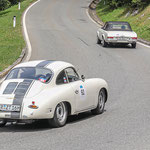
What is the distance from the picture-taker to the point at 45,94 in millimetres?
8883

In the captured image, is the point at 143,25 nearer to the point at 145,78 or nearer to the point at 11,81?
the point at 145,78

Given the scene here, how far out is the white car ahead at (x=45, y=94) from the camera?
8.63 metres

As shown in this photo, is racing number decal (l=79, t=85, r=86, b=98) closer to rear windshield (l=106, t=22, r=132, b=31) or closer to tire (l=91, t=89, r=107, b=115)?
tire (l=91, t=89, r=107, b=115)

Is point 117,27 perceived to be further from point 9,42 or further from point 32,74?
point 32,74

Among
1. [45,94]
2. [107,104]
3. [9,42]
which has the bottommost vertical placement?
[9,42]

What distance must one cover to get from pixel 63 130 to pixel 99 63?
1191cm

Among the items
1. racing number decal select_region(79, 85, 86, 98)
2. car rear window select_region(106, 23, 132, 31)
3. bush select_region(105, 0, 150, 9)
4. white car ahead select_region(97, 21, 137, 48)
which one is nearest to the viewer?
racing number decal select_region(79, 85, 86, 98)

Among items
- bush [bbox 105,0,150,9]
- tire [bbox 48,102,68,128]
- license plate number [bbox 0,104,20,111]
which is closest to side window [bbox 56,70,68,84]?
tire [bbox 48,102,68,128]

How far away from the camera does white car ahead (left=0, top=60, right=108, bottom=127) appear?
8.63 meters

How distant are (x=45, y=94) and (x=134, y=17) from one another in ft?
98.6

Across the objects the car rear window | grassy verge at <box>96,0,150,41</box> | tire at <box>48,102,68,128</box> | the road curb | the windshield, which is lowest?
the road curb

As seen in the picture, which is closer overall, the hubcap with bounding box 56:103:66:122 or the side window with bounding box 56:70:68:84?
the hubcap with bounding box 56:103:66:122

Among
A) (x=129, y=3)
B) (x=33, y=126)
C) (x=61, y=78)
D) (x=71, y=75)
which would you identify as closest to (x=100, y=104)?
(x=71, y=75)

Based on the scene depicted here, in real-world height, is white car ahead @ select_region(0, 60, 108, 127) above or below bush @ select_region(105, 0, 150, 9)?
above
